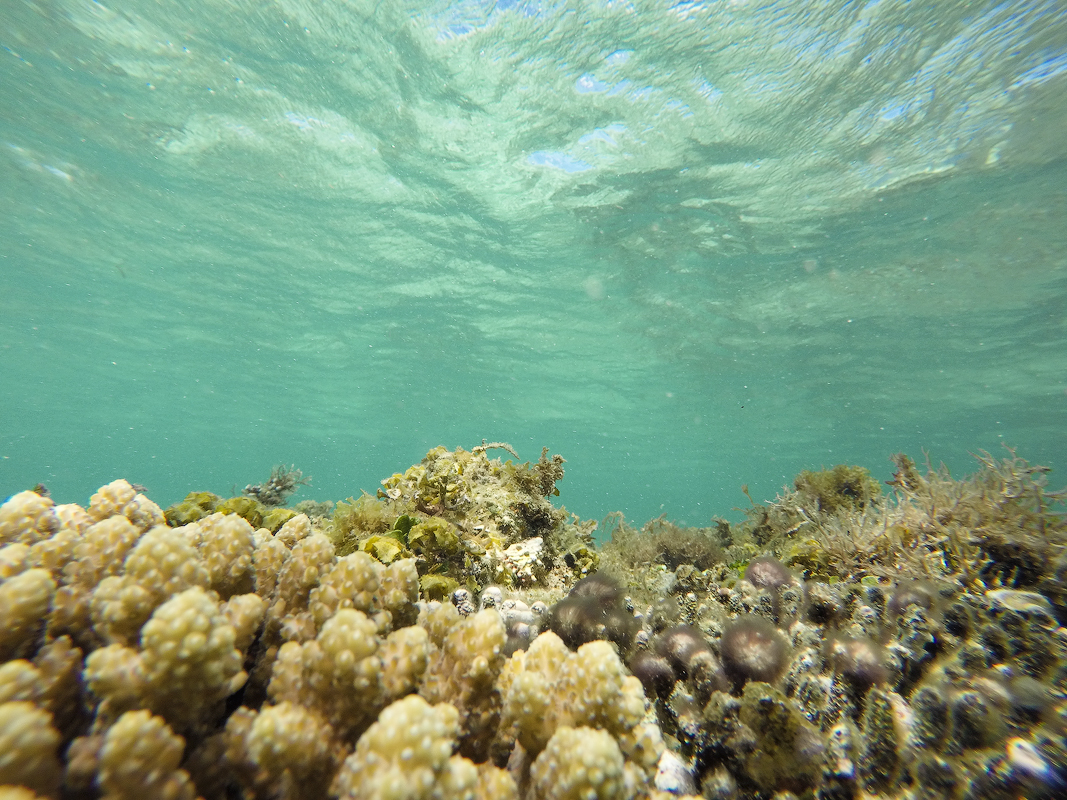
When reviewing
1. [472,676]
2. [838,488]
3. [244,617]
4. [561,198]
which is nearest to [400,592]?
[472,676]

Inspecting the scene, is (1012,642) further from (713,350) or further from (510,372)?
(510,372)

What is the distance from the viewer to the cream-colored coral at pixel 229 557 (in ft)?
6.67

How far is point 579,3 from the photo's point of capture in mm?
11375

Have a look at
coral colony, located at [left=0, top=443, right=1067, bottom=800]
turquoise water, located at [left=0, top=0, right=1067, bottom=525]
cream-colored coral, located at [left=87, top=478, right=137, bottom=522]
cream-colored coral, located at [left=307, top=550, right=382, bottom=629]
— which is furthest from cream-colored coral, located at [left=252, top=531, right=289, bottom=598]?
turquoise water, located at [left=0, top=0, right=1067, bottom=525]

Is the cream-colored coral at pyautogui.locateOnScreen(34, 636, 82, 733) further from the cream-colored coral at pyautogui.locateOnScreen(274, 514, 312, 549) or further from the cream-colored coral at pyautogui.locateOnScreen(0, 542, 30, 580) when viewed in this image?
the cream-colored coral at pyautogui.locateOnScreen(274, 514, 312, 549)

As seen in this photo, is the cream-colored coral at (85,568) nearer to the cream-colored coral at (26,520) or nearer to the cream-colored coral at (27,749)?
the cream-colored coral at (26,520)

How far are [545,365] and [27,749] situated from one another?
1346 inches

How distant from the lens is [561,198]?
17.8 m

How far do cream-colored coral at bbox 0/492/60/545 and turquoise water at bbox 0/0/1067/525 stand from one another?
758 centimetres

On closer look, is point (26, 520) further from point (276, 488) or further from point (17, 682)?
point (276, 488)

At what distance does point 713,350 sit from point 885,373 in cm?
1180

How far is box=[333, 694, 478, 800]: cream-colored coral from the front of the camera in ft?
4.24

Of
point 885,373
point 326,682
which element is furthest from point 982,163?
point 326,682

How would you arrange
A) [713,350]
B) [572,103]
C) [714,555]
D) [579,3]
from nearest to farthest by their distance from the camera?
[714,555] → [579,3] → [572,103] → [713,350]
